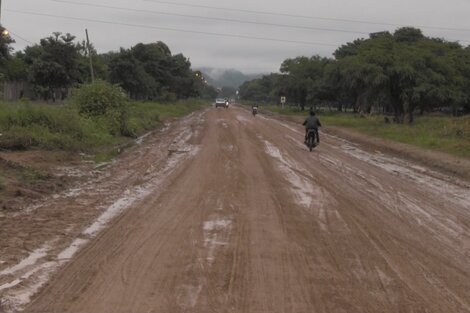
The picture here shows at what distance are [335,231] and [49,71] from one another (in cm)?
4226

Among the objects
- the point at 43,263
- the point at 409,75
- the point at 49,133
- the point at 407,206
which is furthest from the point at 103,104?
the point at 43,263

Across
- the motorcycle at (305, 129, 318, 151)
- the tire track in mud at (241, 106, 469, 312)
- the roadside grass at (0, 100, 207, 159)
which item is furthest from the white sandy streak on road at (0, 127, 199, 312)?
the motorcycle at (305, 129, 318, 151)

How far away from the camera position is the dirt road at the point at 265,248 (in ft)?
20.1

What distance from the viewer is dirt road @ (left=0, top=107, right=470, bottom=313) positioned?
6.14 m

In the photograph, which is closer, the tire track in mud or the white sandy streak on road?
the white sandy streak on road

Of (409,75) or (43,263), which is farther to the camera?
(409,75)

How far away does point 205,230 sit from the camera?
9211 mm

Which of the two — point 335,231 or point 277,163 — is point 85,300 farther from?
point 277,163

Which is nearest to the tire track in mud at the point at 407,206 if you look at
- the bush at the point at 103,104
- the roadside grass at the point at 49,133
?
the roadside grass at the point at 49,133

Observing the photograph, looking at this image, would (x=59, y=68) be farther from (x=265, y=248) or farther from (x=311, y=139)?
(x=265, y=248)

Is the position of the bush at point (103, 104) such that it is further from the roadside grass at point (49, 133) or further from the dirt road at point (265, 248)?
the dirt road at point (265, 248)

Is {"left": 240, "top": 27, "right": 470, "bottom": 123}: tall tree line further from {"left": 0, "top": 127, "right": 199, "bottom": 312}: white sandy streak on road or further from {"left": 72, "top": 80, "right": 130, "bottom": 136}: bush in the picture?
{"left": 0, "top": 127, "right": 199, "bottom": 312}: white sandy streak on road

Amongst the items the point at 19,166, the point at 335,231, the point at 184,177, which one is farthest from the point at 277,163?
the point at 335,231

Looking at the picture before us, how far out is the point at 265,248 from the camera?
26.9 ft
